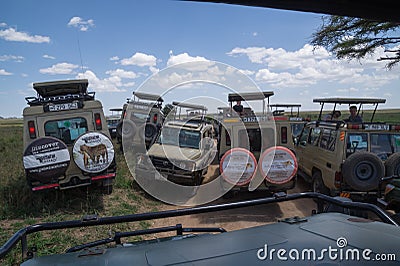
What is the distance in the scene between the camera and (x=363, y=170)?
A: 260 inches

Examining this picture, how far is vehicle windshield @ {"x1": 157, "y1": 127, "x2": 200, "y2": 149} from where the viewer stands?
397 inches

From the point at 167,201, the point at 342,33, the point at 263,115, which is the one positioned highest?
the point at 342,33

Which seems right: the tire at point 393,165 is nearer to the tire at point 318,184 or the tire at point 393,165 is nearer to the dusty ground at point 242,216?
the tire at point 318,184

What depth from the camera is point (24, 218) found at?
6.73 m

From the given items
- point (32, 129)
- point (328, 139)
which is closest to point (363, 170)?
point (328, 139)

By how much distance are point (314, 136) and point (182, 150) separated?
12.3ft

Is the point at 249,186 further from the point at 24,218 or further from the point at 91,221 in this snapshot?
the point at 91,221

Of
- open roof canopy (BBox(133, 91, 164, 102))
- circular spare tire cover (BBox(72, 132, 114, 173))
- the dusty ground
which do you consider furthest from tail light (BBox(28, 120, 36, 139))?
open roof canopy (BBox(133, 91, 164, 102))

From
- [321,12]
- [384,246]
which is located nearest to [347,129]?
[321,12]

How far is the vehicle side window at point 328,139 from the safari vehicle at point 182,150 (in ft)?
10.9

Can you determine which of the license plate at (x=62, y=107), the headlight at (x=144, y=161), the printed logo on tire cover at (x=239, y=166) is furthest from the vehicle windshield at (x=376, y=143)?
the license plate at (x=62, y=107)

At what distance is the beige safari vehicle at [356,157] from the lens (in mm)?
6590

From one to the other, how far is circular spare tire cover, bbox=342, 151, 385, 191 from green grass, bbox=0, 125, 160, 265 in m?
4.26

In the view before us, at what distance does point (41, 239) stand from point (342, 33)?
944cm
